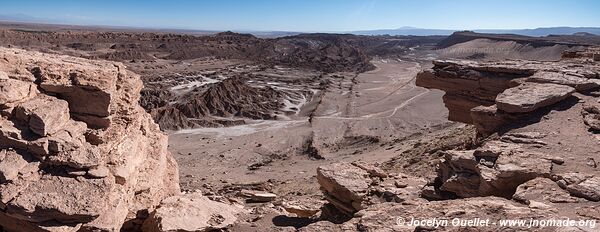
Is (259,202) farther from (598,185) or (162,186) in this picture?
(598,185)

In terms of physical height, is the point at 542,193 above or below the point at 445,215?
above

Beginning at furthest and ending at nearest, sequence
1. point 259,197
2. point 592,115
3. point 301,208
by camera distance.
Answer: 1. point 259,197
2. point 301,208
3. point 592,115

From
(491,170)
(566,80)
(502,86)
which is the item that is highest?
(566,80)

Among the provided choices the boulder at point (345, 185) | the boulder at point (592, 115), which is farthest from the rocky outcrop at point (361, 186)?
the boulder at point (592, 115)

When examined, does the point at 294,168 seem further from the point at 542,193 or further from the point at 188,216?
the point at 542,193

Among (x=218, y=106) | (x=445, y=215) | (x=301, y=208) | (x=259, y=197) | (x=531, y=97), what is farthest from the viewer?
(x=218, y=106)

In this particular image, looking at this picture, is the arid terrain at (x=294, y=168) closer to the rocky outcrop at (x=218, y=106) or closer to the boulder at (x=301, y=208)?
the boulder at (x=301, y=208)

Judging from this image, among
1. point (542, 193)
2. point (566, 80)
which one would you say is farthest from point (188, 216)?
point (566, 80)

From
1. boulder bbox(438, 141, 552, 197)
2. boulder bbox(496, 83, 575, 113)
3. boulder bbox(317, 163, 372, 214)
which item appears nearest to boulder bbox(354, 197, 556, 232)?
boulder bbox(438, 141, 552, 197)
